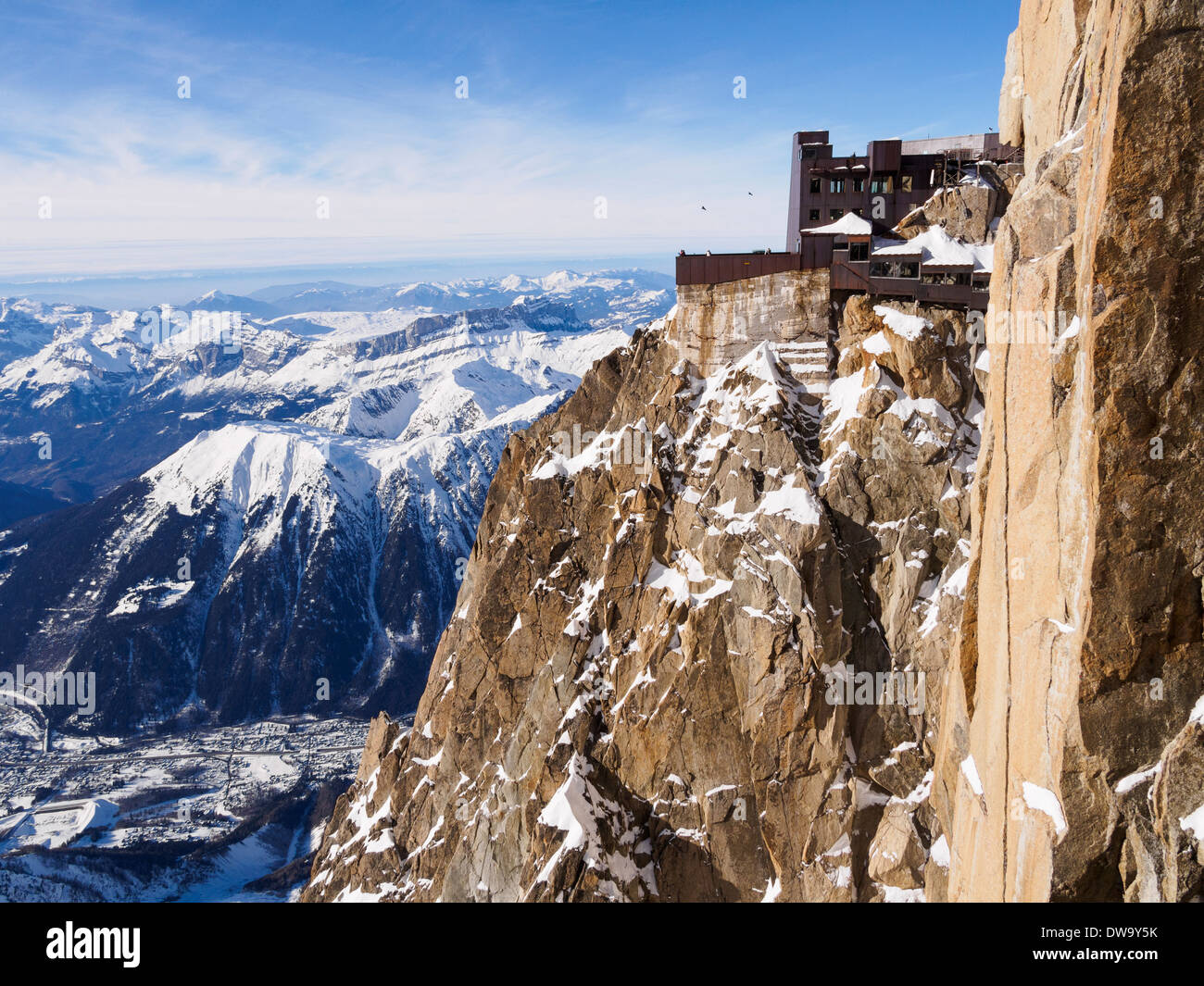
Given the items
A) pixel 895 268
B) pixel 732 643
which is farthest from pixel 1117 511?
pixel 895 268

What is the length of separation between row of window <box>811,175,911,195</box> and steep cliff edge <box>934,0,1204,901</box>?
5734 centimetres

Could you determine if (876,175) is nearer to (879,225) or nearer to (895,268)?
(879,225)

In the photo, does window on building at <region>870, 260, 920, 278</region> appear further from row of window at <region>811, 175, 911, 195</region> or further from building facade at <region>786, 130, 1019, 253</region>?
row of window at <region>811, 175, 911, 195</region>

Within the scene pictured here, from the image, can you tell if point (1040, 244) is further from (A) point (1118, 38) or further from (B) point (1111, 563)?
(B) point (1111, 563)

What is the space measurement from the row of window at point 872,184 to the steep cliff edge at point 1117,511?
57341mm

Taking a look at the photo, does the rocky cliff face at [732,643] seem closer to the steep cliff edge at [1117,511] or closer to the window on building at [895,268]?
the window on building at [895,268]

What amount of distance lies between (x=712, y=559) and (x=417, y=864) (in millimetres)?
46382

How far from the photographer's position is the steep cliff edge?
20.2 m

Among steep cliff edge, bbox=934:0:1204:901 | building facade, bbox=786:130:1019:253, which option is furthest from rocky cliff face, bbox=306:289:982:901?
Answer: steep cliff edge, bbox=934:0:1204:901

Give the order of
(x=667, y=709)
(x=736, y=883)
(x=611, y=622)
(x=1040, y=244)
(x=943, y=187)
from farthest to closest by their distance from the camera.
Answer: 1. (x=943, y=187)
2. (x=611, y=622)
3. (x=667, y=709)
4. (x=736, y=883)
5. (x=1040, y=244)

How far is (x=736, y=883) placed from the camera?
2255 inches

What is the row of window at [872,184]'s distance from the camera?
78438 millimetres

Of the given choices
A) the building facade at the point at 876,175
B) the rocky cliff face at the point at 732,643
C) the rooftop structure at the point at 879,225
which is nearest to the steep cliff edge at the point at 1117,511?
the rocky cliff face at the point at 732,643

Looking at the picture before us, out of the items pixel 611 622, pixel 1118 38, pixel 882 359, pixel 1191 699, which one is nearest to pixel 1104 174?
pixel 1118 38
